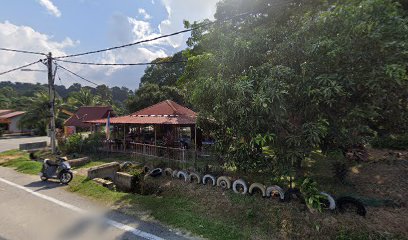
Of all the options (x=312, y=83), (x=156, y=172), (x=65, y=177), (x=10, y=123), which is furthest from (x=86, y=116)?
(x=312, y=83)

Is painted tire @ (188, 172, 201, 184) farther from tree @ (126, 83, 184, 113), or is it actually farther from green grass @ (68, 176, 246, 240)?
tree @ (126, 83, 184, 113)

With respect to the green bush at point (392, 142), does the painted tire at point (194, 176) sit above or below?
below

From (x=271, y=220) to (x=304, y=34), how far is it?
460 cm

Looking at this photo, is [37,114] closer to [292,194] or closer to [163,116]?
[163,116]

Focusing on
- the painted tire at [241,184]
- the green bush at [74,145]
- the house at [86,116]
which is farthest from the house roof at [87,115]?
the painted tire at [241,184]

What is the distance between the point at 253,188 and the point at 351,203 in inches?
93.7

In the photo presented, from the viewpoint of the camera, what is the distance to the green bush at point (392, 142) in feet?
46.0

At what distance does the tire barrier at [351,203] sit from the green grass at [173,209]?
2447 mm

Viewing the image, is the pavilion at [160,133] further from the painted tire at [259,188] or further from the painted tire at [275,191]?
the painted tire at [275,191]

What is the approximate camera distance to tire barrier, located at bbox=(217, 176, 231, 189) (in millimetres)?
7811

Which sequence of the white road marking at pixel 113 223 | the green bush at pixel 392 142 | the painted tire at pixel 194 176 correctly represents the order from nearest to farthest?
the white road marking at pixel 113 223 < the painted tire at pixel 194 176 < the green bush at pixel 392 142

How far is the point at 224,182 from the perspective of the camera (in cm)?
795

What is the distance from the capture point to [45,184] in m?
10.0

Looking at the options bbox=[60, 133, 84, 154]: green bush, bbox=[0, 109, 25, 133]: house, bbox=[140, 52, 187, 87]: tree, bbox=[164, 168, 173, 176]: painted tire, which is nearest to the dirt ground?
bbox=[164, 168, 173, 176]: painted tire
